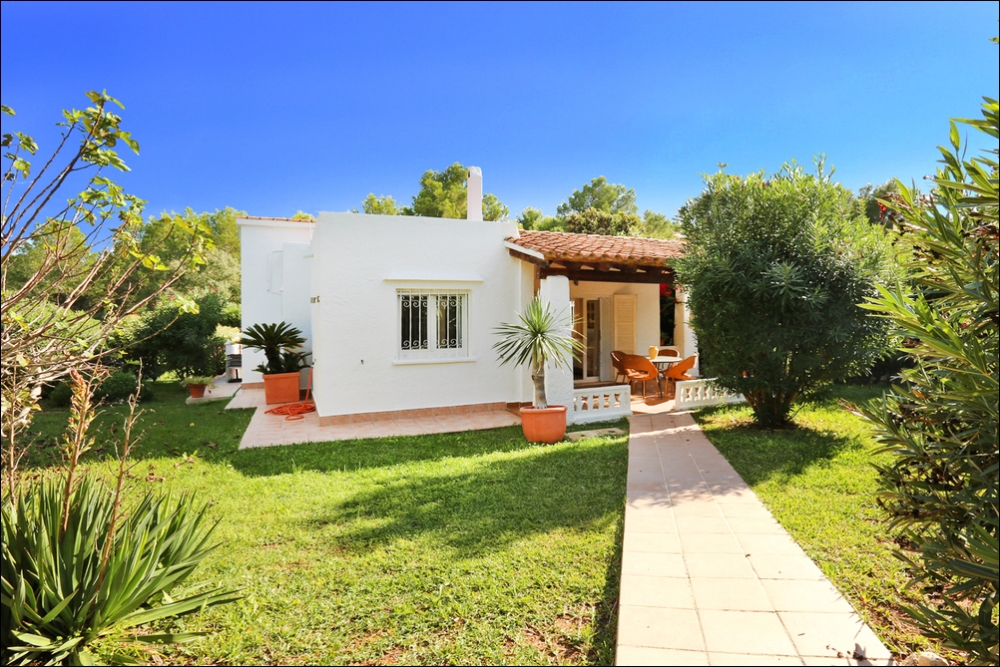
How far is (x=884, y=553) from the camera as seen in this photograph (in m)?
5.02

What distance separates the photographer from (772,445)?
916 cm

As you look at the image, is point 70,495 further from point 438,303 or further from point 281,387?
point 281,387

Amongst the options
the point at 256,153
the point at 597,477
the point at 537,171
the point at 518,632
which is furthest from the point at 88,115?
the point at 537,171

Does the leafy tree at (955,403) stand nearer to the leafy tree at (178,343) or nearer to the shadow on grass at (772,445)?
the shadow on grass at (772,445)

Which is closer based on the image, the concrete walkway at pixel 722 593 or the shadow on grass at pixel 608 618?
the concrete walkway at pixel 722 593

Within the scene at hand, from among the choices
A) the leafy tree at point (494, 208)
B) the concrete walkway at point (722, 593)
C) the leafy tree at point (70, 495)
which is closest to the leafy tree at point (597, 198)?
the leafy tree at point (494, 208)

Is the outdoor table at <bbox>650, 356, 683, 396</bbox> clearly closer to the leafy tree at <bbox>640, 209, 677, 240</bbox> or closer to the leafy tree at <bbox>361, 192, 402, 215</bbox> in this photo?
the leafy tree at <bbox>640, 209, 677, 240</bbox>

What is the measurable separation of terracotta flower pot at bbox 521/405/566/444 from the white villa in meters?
1.48

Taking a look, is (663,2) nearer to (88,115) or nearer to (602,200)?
(88,115)

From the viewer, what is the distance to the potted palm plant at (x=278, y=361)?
606 inches

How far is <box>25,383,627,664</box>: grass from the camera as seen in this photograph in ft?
12.6

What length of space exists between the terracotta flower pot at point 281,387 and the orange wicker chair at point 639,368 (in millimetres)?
10024

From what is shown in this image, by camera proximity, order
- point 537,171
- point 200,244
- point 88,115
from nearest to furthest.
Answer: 1. point 88,115
2. point 200,244
3. point 537,171

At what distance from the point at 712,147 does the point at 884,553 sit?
8.71 metres
